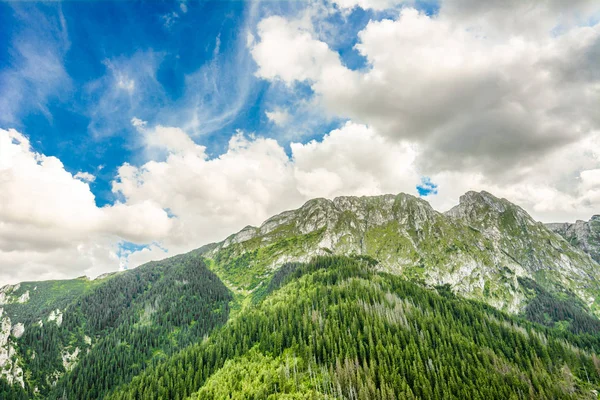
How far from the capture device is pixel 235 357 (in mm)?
155000

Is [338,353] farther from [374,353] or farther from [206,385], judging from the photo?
[206,385]

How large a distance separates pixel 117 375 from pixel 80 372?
77.7 ft

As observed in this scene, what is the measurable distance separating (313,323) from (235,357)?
47716 mm

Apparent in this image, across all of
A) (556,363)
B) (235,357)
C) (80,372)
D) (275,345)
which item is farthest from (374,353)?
(80,372)

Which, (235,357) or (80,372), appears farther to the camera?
(80,372)

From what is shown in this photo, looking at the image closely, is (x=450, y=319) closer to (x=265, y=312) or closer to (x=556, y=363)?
(x=556, y=363)

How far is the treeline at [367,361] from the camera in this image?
124 m

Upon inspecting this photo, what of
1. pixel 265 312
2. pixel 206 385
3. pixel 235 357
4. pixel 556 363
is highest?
pixel 265 312

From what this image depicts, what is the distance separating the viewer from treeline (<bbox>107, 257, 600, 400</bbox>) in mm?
124438

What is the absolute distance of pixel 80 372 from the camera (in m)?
192

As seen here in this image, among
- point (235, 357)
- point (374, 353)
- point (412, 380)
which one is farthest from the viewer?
point (235, 357)

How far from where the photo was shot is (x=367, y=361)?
142750 mm

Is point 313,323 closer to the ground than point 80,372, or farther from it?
farther from it

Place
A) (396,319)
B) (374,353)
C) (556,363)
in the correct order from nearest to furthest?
1. (374,353)
2. (556,363)
3. (396,319)
